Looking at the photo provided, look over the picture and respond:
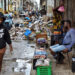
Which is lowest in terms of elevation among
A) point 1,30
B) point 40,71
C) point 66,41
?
point 40,71

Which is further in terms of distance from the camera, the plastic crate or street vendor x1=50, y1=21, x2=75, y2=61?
street vendor x1=50, y1=21, x2=75, y2=61

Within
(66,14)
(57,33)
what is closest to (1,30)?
(57,33)

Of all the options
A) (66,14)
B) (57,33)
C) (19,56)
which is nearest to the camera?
(19,56)

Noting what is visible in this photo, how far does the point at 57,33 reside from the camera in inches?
405

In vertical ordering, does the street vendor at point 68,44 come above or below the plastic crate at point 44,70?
above

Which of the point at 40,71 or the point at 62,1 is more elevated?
the point at 62,1

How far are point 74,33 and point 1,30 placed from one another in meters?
2.22

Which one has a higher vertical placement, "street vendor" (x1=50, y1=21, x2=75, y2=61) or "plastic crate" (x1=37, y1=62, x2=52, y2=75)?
"street vendor" (x1=50, y1=21, x2=75, y2=61)

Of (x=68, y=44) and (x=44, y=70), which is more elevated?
(x=68, y=44)

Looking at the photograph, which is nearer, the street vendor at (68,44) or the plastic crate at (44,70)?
the plastic crate at (44,70)

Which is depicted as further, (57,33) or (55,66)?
(57,33)

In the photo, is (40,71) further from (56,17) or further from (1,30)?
(56,17)

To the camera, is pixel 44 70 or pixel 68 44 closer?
pixel 44 70

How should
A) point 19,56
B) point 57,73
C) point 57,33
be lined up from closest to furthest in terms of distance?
point 57,73 → point 19,56 → point 57,33
